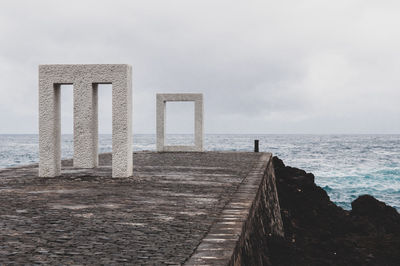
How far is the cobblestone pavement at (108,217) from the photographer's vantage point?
4230mm

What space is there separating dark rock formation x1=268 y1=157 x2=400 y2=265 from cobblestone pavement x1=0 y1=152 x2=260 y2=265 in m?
1.86

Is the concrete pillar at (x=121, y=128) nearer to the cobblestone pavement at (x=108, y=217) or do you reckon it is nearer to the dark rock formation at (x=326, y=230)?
the cobblestone pavement at (x=108, y=217)

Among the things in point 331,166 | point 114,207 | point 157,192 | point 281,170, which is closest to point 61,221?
point 114,207

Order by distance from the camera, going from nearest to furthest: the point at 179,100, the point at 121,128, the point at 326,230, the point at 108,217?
1. the point at 108,217
2. the point at 121,128
3. the point at 326,230
4. the point at 179,100

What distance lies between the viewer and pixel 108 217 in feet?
19.6

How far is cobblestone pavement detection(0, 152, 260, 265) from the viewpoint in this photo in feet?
13.9

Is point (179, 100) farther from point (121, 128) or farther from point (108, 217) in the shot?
point (108, 217)

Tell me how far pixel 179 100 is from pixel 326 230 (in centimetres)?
1119

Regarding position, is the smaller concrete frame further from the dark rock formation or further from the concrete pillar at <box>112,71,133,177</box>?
the concrete pillar at <box>112,71,133,177</box>

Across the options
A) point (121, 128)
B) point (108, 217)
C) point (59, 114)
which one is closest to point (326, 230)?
point (121, 128)

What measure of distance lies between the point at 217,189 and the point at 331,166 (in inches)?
1430

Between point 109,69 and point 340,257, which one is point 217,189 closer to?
point 340,257

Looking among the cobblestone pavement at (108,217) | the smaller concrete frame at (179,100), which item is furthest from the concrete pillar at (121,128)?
the smaller concrete frame at (179,100)

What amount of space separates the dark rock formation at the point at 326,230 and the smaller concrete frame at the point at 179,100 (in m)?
4.34
